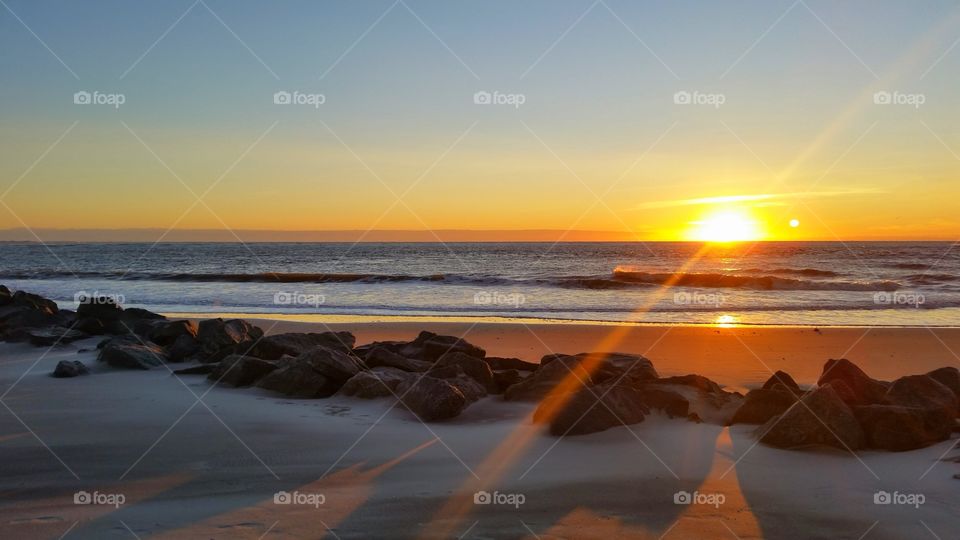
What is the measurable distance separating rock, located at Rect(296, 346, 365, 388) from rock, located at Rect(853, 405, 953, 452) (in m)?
5.22

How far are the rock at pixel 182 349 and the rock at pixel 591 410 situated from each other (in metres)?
5.76

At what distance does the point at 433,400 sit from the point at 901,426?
417cm

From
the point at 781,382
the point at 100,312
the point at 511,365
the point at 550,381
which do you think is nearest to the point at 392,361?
the point at 511,365

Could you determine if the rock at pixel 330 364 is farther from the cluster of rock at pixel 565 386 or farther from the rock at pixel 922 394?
the rock at pixel 922 394

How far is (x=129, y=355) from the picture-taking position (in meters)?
10.1

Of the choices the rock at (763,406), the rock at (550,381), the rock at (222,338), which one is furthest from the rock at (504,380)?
the rock at (222,338)

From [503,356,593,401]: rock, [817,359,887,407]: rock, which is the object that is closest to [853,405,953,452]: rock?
[817,359,887,407]: rock

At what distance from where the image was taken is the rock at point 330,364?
28.0 feet

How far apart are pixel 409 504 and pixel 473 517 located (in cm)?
48

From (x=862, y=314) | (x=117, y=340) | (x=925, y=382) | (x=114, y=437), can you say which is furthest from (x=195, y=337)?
(x=862, y=314)

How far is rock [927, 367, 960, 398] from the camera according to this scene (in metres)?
7.83

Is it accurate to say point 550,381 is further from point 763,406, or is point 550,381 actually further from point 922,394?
point 922,394

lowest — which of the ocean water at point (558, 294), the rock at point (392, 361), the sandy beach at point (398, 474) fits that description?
the sandy beach at point (398, 474)

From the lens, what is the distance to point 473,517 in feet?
16.1
